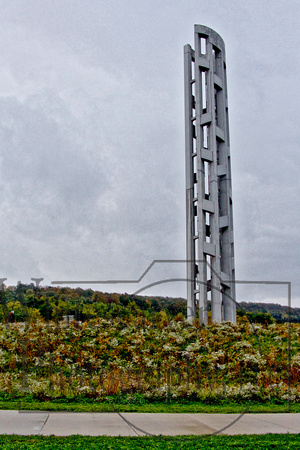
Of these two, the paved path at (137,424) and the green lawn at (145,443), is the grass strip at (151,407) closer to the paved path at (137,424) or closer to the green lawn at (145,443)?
the paved path at (137,424)

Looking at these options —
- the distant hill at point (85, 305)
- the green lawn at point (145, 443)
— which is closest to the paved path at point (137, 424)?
the green lawn at point (145, 443)

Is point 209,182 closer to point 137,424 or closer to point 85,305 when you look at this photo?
point 85,305

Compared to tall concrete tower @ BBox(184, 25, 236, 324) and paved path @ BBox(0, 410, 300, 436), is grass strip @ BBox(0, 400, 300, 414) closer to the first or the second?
paved path @ BBox(0, 410, 300, 436)

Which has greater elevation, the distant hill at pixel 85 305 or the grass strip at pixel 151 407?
the distant hill at pixel 85 305

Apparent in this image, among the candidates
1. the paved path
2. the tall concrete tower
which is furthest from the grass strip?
the tall concrete tower

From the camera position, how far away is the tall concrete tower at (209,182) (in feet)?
38.0

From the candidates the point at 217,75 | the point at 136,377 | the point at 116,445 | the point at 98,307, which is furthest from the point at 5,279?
the point at 217,75

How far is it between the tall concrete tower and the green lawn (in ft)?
20.9

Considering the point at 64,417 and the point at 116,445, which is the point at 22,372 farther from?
the point at 116,445

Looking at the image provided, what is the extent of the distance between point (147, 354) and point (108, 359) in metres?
0.78

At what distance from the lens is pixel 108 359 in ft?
27.1

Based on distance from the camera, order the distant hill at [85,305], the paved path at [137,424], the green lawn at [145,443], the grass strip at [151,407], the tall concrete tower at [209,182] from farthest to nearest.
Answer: the tall concrete tower at [209,182] → the distant hill at [85,305] → the grass strip at [151,407] → the paved path at [137,424] → the green lawn at [145,443]

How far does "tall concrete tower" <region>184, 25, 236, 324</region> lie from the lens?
38.0 feet

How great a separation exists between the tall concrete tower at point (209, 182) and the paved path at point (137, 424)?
201 inches
